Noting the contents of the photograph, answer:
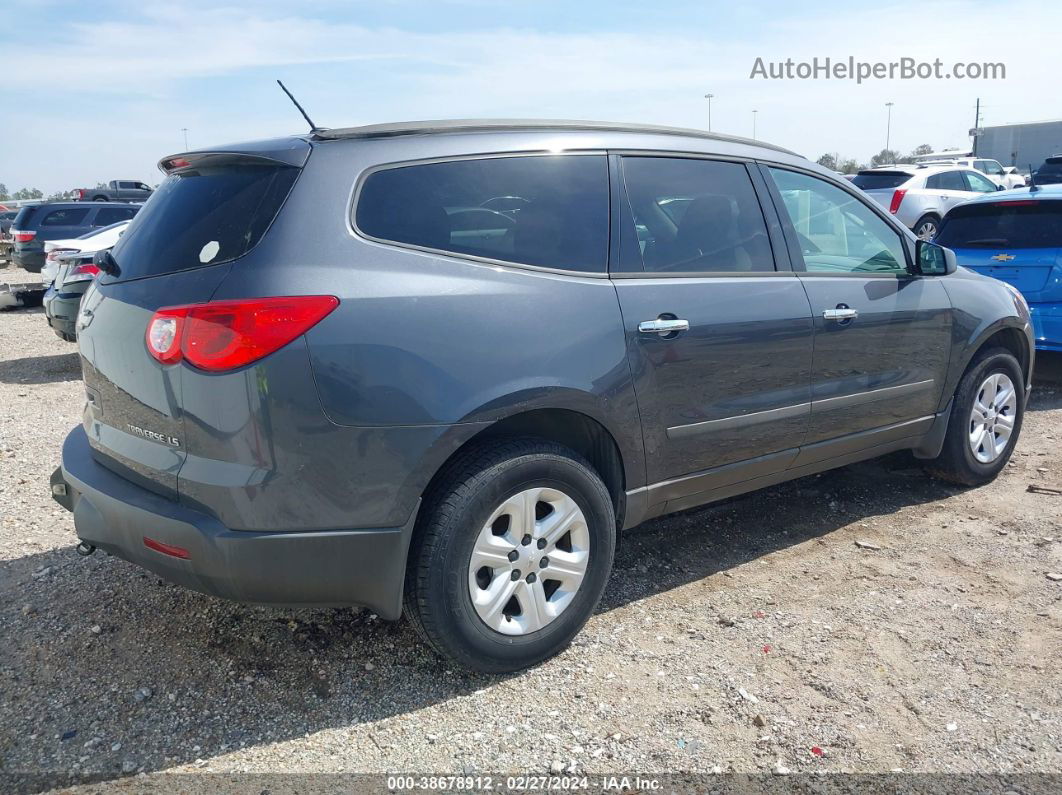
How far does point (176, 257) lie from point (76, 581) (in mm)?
1748

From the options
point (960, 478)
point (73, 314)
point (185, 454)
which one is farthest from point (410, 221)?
point (73, 314)

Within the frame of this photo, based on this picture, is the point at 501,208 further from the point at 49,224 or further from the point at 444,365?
the point at 49,224

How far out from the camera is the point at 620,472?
336cm

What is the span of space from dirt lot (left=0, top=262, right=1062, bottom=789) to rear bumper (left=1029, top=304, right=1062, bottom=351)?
9.13 feet

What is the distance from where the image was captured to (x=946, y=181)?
1761 cm


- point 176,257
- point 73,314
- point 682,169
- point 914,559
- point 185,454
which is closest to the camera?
point 185,454

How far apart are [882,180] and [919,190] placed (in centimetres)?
80

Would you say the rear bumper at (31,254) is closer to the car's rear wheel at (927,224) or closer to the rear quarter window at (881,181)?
the rear quarter window at (881,181)

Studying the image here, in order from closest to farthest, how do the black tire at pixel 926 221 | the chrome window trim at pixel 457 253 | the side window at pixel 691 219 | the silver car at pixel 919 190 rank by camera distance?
the chrome window trim at pixel 457 253 → the side window at pixel 691 219 → the silver car at pixel 919 190 → the black tire at pixel 926 221

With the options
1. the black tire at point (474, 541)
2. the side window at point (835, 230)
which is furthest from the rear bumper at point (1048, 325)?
the black tire at point (474, 541)

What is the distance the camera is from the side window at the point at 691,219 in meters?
3.45

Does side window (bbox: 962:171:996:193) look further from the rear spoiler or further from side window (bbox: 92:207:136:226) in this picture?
the rear spoiler

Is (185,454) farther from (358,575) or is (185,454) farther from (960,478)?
(960,478)

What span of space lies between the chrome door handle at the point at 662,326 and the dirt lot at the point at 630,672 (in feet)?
3.76
